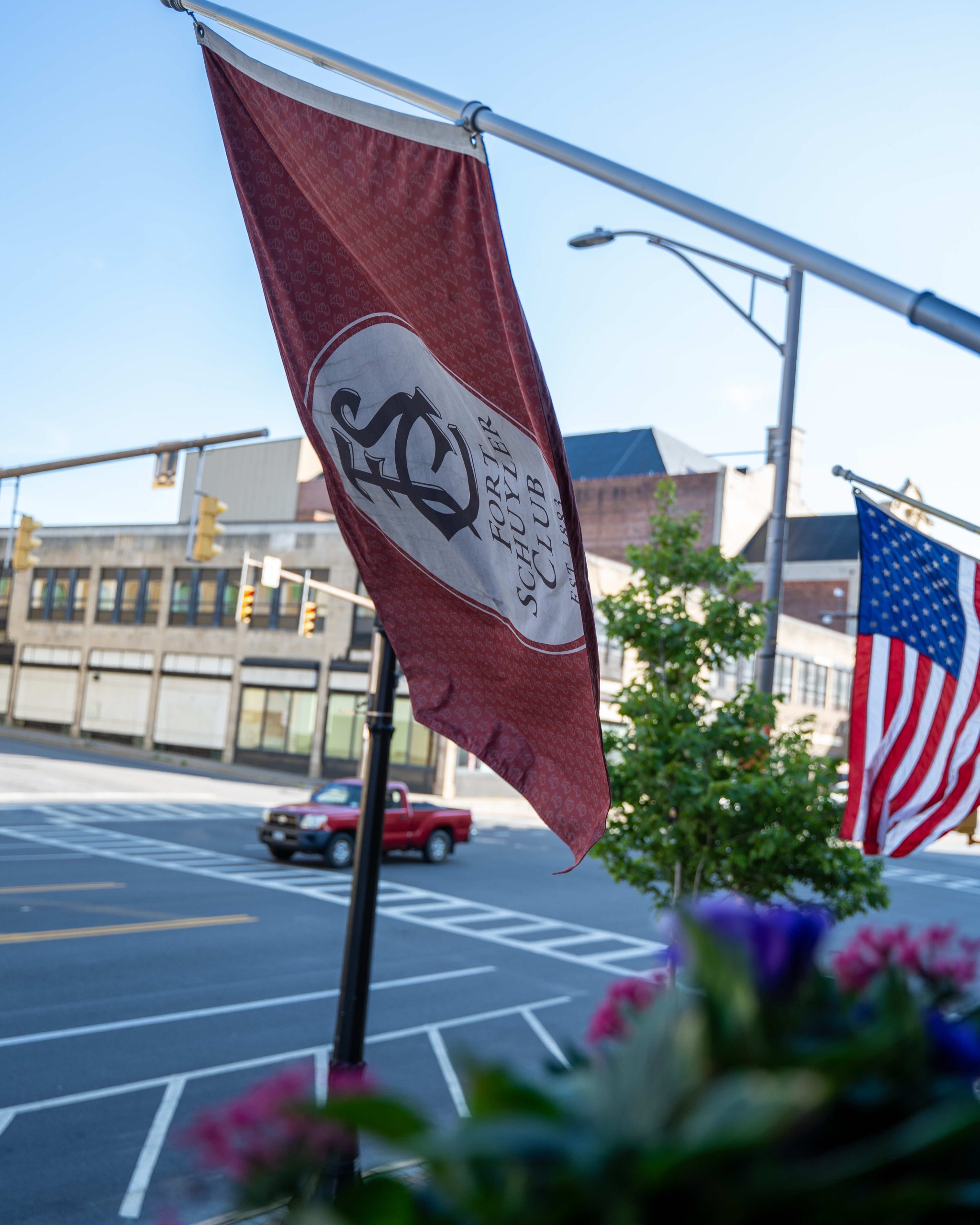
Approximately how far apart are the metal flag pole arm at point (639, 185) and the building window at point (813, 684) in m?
59.5

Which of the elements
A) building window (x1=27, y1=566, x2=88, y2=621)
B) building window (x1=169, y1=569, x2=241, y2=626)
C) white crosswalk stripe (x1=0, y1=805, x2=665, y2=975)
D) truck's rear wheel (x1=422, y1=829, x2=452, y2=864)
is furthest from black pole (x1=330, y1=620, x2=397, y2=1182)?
building window (x1=27, y1=566, x2=88, y2=621)

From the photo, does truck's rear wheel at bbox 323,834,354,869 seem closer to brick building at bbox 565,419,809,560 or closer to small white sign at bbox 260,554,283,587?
small white sign at bbox 260,554,283,587

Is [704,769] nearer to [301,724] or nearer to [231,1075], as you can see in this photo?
[231,1075]

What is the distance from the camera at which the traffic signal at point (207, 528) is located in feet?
72.0

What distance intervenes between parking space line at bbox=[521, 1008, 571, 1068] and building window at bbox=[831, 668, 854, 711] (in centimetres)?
5624

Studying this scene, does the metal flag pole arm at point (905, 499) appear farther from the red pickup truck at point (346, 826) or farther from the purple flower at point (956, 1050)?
Result: the red pickup truck at point (346, 826)

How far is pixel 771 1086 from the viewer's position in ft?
3.21

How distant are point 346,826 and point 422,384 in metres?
19.0

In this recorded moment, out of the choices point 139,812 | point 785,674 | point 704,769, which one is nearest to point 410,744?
point 139,812

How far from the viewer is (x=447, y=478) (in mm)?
5176

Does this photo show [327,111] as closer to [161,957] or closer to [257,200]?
[257,200]

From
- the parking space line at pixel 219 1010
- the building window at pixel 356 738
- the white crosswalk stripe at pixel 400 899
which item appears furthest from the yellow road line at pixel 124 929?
the building window at pixel 356 738

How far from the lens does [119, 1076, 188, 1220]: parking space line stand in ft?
23.1

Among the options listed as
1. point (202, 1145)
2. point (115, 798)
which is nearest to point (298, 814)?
point (115, 798)
